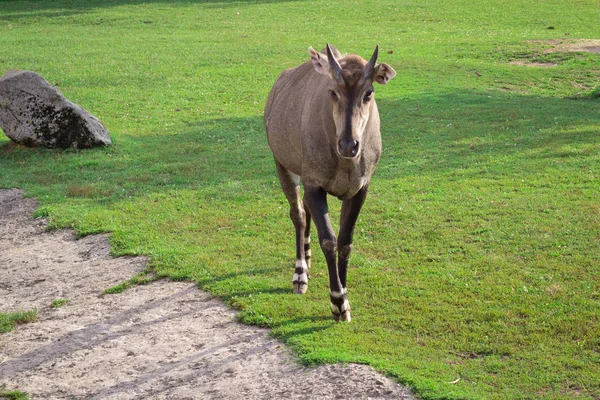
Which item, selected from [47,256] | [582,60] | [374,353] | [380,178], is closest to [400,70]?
[582,60]

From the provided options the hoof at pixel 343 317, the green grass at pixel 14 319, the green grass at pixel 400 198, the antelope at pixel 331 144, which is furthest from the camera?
the green grass at pixel 14 319

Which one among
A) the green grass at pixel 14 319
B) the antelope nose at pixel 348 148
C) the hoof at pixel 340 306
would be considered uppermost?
the antelope nose at pixel 348 148

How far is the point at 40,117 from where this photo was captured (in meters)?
14.0

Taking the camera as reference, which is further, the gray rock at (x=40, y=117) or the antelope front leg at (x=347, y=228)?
the gray rock at (x=40, y=117)

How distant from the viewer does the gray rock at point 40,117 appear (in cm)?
1397

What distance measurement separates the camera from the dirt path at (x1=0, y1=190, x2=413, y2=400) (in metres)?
6.24

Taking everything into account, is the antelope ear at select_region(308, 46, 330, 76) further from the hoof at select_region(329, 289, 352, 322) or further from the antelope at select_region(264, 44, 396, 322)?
the hoof at select_region(329, 289, 352, 322)

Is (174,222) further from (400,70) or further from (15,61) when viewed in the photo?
(15,61)

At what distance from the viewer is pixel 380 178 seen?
482 inches

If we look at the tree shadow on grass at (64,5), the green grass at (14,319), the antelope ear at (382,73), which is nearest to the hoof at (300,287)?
the antelope ear at (382,73)

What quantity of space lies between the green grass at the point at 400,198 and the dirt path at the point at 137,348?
0.28m

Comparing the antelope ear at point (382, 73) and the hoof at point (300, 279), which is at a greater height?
the antelope ear at point (382, 73)

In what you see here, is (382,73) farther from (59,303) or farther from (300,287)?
(59,303)

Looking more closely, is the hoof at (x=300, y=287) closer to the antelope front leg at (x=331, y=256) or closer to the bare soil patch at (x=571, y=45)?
the antelope front leg at (x=331, y=256)
